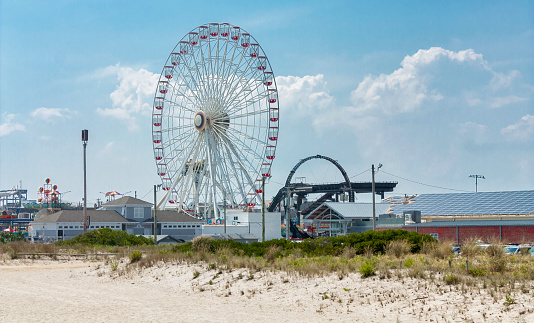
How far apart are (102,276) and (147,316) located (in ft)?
44.5

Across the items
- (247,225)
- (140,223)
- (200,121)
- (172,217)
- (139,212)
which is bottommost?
(247,225)

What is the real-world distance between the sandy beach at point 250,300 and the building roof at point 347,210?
44.4m

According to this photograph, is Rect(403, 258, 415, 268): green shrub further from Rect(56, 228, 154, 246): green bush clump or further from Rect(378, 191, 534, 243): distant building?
Rect(56, 228, 154, 246): green bush clump

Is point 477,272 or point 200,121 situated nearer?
point 477,272

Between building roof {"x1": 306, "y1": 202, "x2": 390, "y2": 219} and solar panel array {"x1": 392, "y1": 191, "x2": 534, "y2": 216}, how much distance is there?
8.95ft

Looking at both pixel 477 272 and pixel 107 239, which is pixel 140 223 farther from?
pixel 477 272

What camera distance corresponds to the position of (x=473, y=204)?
6334cm

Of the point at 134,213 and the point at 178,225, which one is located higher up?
the point at 134,213

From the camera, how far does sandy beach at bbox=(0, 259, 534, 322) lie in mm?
16438

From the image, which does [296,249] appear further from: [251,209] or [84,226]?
[251,209]

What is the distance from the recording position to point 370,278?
810 inches

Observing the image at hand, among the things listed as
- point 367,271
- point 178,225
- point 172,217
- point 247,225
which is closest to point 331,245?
point 367,271

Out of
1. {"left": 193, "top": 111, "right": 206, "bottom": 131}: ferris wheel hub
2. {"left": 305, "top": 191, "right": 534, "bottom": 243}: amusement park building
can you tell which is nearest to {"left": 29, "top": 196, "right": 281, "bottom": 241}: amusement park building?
{"left": 305, "top": 191, "right": 534, "bottom": 243}: amusement park building

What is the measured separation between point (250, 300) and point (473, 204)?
4704cm
